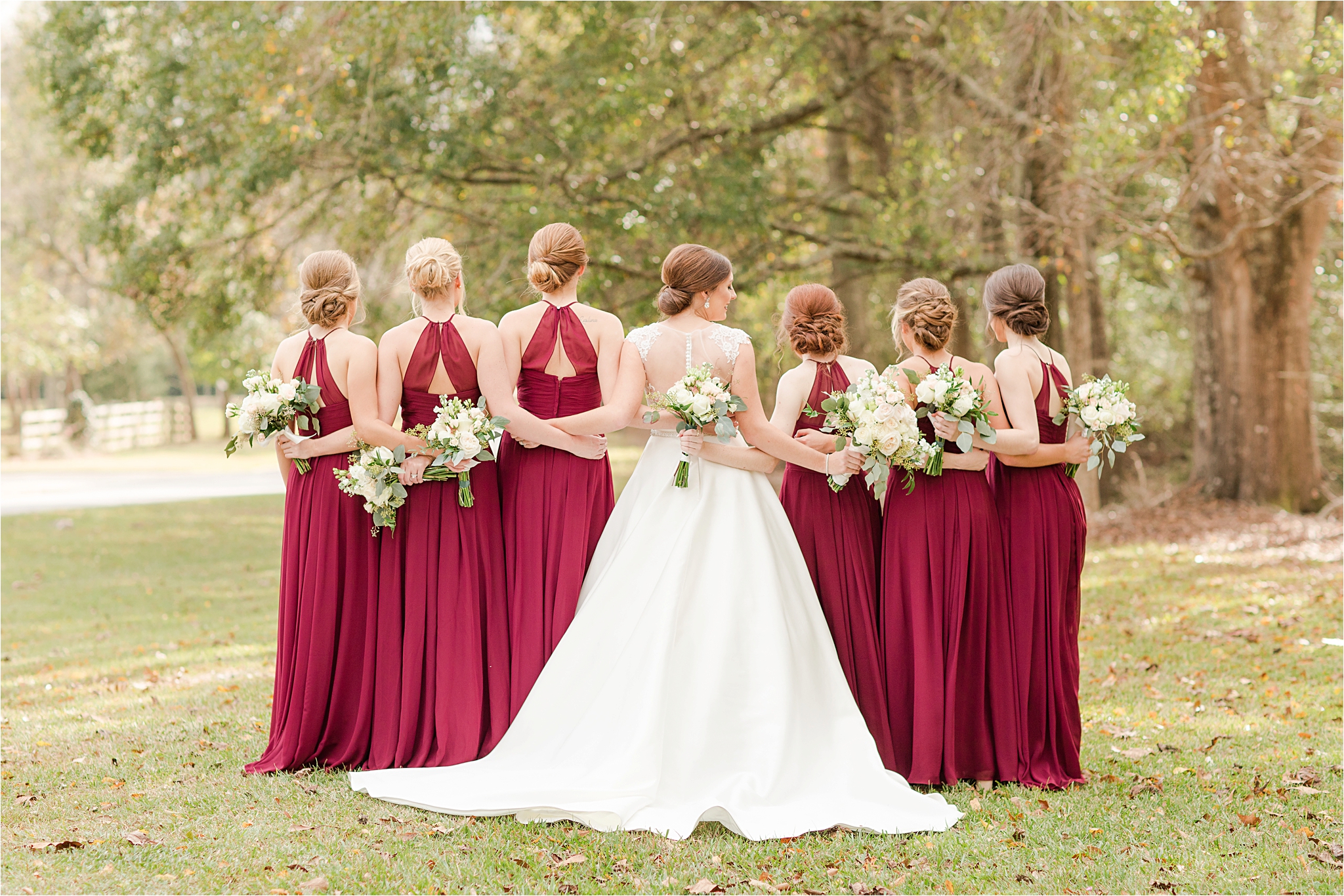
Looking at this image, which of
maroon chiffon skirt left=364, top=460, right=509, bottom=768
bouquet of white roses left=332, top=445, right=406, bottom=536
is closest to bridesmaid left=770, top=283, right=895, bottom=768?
maroon chiffon skirt left=364, top=460, right=509, bottom=768

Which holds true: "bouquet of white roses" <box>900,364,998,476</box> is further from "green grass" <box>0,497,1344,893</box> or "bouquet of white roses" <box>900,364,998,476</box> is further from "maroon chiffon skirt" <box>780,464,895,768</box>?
"green grass" <box>0,497,1344,893</box>

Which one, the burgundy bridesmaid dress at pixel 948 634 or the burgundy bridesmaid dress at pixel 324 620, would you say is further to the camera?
the burgundy bridesmaid dress at pixel 324 620

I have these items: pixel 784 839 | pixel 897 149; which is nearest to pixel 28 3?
pixel 897 149

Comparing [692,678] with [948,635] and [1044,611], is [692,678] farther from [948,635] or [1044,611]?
[1044,611]

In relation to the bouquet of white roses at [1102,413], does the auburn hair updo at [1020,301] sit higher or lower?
higher

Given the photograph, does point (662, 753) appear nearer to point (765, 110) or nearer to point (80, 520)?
point (765, 110)

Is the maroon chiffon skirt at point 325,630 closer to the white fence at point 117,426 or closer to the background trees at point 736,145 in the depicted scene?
the background trees at point 736,145

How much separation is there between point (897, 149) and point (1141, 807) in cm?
1203

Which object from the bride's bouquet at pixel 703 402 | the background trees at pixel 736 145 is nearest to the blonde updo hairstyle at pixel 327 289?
the bride's bouquet at pixel 703 402

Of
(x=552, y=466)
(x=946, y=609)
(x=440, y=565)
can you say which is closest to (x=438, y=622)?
(x=440, y=565)

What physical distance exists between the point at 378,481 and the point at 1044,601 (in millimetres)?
3257

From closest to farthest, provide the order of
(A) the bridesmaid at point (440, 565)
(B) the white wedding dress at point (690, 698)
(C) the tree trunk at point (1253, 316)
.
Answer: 1. (B) the white wedding dress at point (690, 698)
2. (A) the bridesmaid at point (440, 565)
3. (C) the tree trunk at point (1253, 316)

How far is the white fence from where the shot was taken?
31.7 m

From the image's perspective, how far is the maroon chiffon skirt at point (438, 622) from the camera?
18.2 ft
